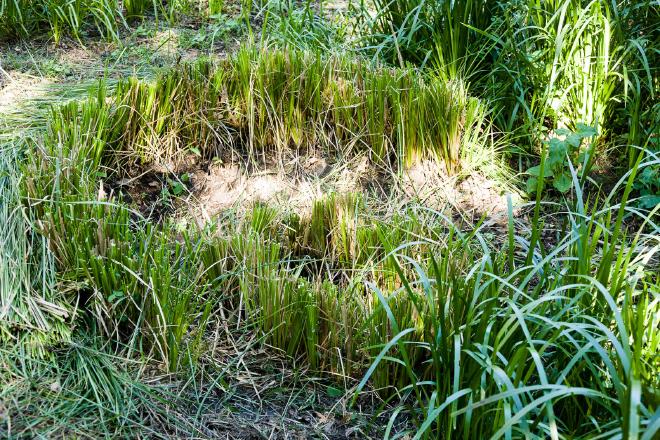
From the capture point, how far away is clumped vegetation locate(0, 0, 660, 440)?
242 centimetres

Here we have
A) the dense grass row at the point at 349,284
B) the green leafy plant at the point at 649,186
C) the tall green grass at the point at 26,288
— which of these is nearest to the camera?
the dense grass row at the point at 349,284

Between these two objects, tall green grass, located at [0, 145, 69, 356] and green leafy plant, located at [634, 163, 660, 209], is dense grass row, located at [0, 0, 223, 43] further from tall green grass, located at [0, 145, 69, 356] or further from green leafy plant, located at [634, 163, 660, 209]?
green leafy plant, located at [634, 163, 660, 209]

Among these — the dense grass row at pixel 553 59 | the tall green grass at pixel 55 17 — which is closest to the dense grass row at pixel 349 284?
the dense grass row at pixel 553 59

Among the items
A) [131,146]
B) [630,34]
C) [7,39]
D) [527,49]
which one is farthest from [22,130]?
[630,34]

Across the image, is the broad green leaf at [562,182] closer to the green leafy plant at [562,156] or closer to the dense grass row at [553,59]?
the green leafy plant at [562,156]

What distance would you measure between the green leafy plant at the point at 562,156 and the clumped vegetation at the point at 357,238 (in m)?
0.02

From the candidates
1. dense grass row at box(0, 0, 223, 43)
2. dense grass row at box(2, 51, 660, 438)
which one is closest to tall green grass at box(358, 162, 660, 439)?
dense grass row at box(2, 51, 660, 438)

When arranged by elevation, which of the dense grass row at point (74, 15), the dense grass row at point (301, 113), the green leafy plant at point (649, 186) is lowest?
the green leafy plant at point (649, 186)

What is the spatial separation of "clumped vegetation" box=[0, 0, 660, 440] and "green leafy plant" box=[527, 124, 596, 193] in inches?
0.6

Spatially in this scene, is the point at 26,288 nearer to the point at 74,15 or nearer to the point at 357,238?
the point at 357,238

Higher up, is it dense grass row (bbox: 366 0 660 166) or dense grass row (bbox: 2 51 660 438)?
dense grass row (bbox: 366 0 660 166)

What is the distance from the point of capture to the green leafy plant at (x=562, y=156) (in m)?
3.58

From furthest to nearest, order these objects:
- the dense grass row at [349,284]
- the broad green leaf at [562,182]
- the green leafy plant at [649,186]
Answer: the broad green leaf at [562,182]
the green leafy plant at [649,186]
the dense grass row at [349,284]

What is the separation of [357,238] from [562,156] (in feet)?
3.42
